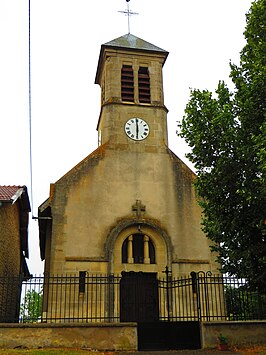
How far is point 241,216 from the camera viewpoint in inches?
497

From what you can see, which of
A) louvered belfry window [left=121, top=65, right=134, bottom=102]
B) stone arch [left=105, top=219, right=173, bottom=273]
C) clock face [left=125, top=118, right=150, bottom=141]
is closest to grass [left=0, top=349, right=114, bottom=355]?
stone arch [left=105, top=219, right=173, bottom=273]

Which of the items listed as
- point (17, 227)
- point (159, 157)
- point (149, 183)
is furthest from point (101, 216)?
point (17, 227)

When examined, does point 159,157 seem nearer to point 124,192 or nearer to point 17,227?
point 124,192

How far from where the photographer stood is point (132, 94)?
23531 millimetres

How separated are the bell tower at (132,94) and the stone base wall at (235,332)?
1053 cm

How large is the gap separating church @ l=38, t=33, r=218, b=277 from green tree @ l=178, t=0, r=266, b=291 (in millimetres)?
6022

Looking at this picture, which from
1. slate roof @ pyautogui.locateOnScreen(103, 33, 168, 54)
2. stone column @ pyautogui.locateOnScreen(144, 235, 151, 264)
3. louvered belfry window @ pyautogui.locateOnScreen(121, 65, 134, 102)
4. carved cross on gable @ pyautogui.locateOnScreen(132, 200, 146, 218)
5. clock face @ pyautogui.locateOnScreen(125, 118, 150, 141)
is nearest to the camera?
stone column @ pyautogui.locateOnScreen(144, 235, 151, 264)

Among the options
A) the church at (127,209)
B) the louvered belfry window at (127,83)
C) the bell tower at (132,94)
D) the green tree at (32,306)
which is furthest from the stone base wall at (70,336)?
the louvered belfry window at (127,83)

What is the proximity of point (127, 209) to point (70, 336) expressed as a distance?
7.85 m

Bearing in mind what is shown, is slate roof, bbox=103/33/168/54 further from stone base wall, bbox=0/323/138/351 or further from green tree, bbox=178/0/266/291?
stone base wall, bbox=0/323/138/351

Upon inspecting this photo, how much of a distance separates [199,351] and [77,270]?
706cm

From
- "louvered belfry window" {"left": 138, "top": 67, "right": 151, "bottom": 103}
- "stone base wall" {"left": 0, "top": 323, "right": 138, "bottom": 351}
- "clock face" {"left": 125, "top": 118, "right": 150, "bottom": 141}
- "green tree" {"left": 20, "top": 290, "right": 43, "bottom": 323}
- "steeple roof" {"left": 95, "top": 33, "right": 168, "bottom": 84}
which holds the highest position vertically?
"steeple roof" {"left": 95, "top": 33, "right": 168, "bottom": 84}

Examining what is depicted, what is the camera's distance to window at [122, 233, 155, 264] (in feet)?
63.5

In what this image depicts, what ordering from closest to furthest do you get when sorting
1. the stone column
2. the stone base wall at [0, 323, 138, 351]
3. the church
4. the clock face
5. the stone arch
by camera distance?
the stone base wall at [0, 323, 138, 351], the church, the stone arch, the stone column, the clock face
